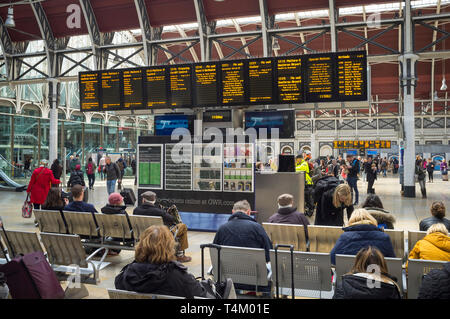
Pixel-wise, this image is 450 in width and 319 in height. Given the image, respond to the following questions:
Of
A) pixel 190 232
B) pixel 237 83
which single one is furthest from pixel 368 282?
pixel 237 83

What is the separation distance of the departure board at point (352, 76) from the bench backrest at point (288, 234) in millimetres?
5815

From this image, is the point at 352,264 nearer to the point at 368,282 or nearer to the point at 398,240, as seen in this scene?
the point at 368,282

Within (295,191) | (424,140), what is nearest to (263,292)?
(295,191)

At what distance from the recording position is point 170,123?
11.9 m

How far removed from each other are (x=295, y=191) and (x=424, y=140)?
132ft

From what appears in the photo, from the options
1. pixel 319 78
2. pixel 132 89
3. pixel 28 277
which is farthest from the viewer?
pixel 132 89

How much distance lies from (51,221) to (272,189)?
208 inches

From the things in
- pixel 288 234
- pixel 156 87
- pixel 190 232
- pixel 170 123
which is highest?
pixel 156 87

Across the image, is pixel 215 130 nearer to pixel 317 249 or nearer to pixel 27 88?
pixel 317 249

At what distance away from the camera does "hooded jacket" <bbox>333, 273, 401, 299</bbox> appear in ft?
8.95

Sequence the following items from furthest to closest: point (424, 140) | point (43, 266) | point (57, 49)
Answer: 1. point (424, 140)
2. point (57, 49)
3. point (43, 266)

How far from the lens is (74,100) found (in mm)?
30281

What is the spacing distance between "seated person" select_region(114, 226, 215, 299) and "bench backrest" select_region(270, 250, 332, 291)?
46.3 inches

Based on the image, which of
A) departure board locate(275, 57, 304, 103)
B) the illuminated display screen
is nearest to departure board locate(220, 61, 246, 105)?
departure board locate(275, 57, 304, 103)
